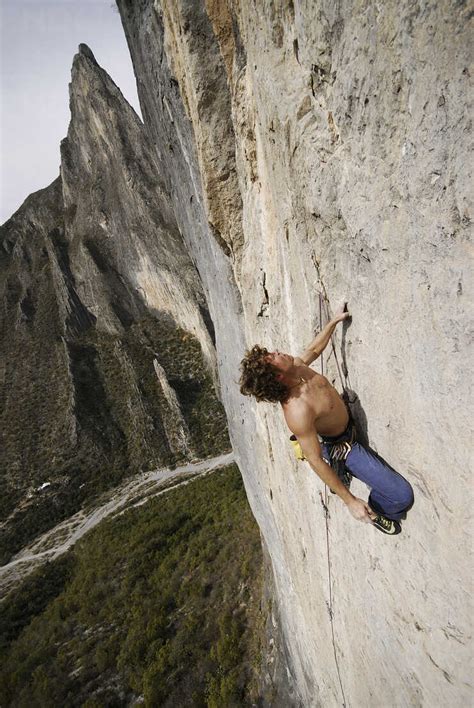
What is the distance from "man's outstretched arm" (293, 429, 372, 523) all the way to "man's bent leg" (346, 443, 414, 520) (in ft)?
0.27

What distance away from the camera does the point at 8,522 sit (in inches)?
1108

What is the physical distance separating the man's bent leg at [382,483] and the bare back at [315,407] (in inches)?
8.9

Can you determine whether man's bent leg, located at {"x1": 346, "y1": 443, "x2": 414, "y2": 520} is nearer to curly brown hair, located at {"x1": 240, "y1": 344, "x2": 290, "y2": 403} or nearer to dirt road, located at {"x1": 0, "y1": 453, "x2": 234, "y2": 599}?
curly brown hair, located at {"x1": 240, "y1": 344, "x2": 290, "y2": 403}

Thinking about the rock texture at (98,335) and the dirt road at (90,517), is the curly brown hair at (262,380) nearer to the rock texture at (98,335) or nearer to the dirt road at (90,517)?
the dirt road at (90,517)

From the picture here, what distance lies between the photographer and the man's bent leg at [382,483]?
7.34ft

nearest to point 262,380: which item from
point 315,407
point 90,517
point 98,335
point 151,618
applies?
point 315,407

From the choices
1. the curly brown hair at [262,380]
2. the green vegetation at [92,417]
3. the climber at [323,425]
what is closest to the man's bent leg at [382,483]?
the climber at [323,425]

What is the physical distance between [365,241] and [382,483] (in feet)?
4.89

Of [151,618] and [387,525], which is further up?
[387,525]

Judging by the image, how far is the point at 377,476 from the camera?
2.36 metres

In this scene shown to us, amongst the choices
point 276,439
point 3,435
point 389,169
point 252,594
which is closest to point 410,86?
point 389,169

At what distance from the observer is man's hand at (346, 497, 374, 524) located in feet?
8.27

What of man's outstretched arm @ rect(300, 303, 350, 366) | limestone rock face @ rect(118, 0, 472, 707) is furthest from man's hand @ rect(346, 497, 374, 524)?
man's outstretched arm @ rect(300, 303, 350, 366)

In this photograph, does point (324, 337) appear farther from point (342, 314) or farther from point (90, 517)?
point (90, 517)
